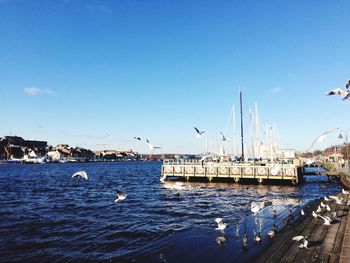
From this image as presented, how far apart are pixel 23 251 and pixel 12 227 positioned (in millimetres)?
7115

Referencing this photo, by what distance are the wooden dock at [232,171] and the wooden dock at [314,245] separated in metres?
31.9

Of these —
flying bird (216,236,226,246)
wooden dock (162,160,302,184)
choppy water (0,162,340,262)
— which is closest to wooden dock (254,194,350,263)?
choppy water (0,162,340,262)

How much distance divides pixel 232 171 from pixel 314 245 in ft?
131

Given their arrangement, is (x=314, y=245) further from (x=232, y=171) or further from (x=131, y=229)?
(x=232, y=171)

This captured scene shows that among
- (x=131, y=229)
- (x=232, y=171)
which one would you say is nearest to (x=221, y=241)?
(x=131, y=229)

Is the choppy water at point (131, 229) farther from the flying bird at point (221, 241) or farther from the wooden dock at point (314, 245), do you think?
the wooden dock at point (314, 245)

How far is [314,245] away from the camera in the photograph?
13641mm

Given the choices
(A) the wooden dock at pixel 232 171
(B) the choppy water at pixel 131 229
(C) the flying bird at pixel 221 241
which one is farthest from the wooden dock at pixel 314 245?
(A) the wooden dock at pixel 232 171

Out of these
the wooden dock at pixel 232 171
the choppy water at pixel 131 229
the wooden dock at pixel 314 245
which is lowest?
the choppy water at pixel 131 229

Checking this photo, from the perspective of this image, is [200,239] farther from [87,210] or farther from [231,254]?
[87,210]

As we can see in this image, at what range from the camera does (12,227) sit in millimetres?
23922

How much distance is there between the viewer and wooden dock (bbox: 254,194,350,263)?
12050 mm

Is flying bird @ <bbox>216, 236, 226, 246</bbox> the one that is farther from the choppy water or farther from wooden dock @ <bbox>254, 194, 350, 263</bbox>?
wooden dock @ <bbox>254, 194, 350, 263</bbox>

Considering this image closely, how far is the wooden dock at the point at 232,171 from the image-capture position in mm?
49625
